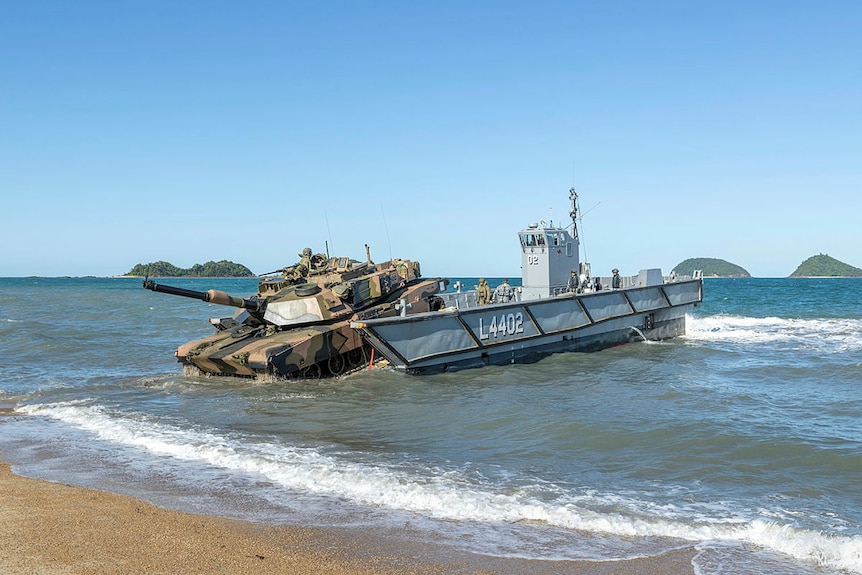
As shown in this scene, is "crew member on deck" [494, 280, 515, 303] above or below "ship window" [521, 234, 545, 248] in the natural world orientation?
below

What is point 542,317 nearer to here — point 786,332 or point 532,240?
point 532,240

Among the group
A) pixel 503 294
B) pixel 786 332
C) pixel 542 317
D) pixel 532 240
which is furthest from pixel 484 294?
pixel 786 332

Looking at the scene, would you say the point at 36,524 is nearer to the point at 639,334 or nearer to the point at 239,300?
the point at 239,300

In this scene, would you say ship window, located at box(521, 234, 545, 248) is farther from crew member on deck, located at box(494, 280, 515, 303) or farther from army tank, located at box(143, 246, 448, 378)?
army tank, located at box(143, 246, 448, 378)

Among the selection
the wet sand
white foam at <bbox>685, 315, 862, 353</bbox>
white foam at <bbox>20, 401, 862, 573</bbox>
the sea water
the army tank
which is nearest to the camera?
the wet sand

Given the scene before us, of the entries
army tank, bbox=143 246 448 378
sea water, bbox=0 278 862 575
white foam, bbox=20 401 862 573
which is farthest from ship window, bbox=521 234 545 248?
white foam, bbox=20 401 862 573

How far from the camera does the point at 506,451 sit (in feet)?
33.7

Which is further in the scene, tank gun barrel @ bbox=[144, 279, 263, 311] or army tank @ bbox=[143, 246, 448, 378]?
army tank @ bbox=[143, 246, 448, 378]

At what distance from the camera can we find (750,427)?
1142 centimetres

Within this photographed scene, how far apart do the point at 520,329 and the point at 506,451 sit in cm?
984

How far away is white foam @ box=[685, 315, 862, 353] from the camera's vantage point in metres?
25.9

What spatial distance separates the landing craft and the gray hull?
0.02 metres

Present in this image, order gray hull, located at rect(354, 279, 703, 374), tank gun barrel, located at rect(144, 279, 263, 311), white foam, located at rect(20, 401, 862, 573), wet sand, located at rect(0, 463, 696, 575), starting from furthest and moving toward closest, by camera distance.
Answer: gray hull, located at rect(354, 279, 703, 374)
tank gun barrel, located at rect(144, 279, 263, 311)
white foam, located at rect(20, 401, 862, 573)
wet sand, located at rect(0, 463, 696, 575)

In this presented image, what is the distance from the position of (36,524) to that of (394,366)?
11395mm
